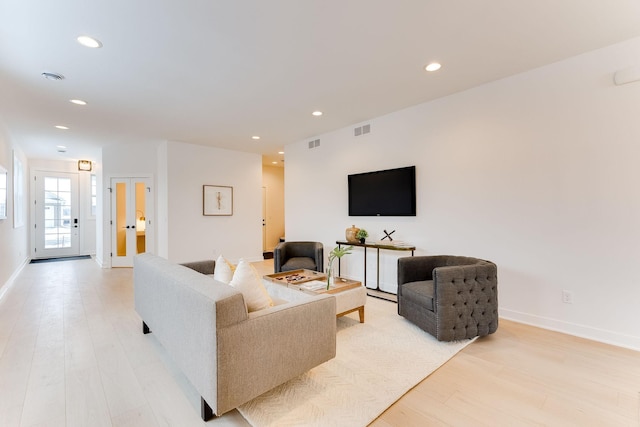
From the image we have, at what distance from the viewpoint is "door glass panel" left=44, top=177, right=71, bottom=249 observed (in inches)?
305

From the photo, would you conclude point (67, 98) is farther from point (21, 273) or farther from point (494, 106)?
point (494, 106)

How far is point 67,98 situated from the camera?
3742 millimetres

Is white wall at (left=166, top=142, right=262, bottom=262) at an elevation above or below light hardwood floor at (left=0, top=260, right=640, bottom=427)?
above

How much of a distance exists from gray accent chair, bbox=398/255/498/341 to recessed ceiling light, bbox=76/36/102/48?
11.9 ft

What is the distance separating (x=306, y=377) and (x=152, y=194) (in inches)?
236

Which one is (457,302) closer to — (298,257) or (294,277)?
(294,277)

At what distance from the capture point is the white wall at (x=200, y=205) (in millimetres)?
6043

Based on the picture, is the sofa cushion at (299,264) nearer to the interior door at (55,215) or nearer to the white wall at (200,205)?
the white wall at (200,205)

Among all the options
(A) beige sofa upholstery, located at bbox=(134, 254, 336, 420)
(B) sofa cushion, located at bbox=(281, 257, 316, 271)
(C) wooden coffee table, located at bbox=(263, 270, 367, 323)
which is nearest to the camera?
(A) beige sofa upholstery, located at bbox=(134, 254, 336, 420)

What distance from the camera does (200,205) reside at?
20.9ft

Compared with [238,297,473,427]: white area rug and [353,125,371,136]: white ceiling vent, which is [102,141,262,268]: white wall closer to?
[353,125,371,136]: white ceiling vent

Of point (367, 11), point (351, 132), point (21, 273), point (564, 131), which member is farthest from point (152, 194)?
point (564, 131)

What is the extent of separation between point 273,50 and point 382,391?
298 cm


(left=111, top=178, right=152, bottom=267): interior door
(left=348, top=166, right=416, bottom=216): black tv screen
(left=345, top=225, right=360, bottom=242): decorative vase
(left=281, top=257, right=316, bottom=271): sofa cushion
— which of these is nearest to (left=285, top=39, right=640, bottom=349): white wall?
(left=348, top=166, right=416, bottom=216): black tv screen
